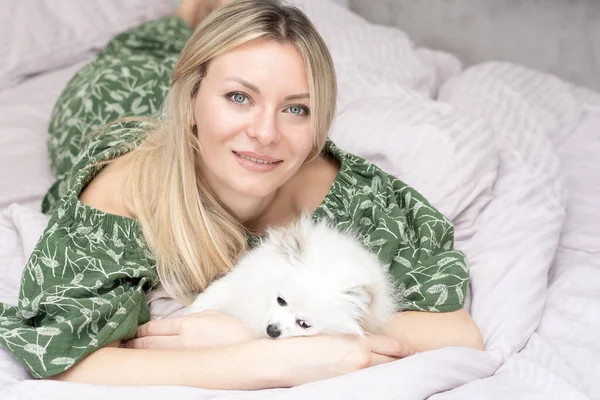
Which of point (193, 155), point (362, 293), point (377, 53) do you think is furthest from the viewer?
point (377, 53)

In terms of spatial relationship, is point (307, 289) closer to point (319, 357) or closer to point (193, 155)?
point (319, 357)

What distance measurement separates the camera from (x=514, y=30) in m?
3.07

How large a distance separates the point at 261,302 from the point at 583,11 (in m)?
2.10

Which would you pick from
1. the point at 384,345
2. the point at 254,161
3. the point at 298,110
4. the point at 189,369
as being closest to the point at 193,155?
the point at 254,161

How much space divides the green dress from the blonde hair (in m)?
0.07

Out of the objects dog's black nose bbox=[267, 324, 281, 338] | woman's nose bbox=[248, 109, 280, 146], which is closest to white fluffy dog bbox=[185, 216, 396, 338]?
dog's black nose bbox=[267, 324, 281, 338]

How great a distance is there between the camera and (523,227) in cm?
189

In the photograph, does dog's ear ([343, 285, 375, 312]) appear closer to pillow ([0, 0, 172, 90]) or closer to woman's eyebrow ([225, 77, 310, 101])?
woman's eyebrow ([225, 77, 310, 101])

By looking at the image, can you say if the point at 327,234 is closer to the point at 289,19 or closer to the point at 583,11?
the point at 289,19

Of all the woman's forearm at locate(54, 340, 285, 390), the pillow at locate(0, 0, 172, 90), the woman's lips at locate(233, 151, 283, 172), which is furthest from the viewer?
the pillow at locate(0, 0, 172, 90)

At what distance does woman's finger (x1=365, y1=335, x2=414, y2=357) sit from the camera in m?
1.46

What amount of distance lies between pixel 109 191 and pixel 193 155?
0.74ft

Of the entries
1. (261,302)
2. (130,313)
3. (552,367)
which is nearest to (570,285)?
(552,367)

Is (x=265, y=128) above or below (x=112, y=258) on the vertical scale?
above
